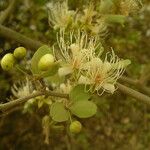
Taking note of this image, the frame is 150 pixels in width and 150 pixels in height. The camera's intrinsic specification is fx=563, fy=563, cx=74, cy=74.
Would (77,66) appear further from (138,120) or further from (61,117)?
(138,120)

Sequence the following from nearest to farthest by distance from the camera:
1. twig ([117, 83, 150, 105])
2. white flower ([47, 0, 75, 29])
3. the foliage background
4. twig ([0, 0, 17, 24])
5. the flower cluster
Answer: the flower cluster
twig ([117, 83, 150, 105])
white flower ([47, 0, 75, 29])
twig ([0, 0, 17, 24])
the foliage background

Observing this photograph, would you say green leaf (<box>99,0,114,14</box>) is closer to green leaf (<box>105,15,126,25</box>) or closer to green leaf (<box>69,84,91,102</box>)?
green leaf (<box>105,15,126,25</box>)

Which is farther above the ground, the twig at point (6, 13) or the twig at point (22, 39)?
the twig at point (22, 39)

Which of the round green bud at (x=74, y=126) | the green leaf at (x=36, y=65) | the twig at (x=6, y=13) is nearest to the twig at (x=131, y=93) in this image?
the round green bud at (x=74, y=126)

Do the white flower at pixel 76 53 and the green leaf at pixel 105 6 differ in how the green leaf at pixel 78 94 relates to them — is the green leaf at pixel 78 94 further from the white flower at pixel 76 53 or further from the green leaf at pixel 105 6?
the green leaf at pixel 105 6

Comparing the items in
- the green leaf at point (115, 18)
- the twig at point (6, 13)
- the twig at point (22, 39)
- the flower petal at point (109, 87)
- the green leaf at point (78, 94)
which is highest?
the green leaf at point (115, 18)

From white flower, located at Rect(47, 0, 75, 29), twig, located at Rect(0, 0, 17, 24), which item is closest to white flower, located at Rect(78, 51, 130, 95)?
white flower, located at Rect(47, 0, 75, 29)

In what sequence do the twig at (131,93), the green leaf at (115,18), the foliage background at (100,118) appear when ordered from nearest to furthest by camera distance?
the twig at (131,93), the green leaf at (115,18), the foliage background at (100,118)
